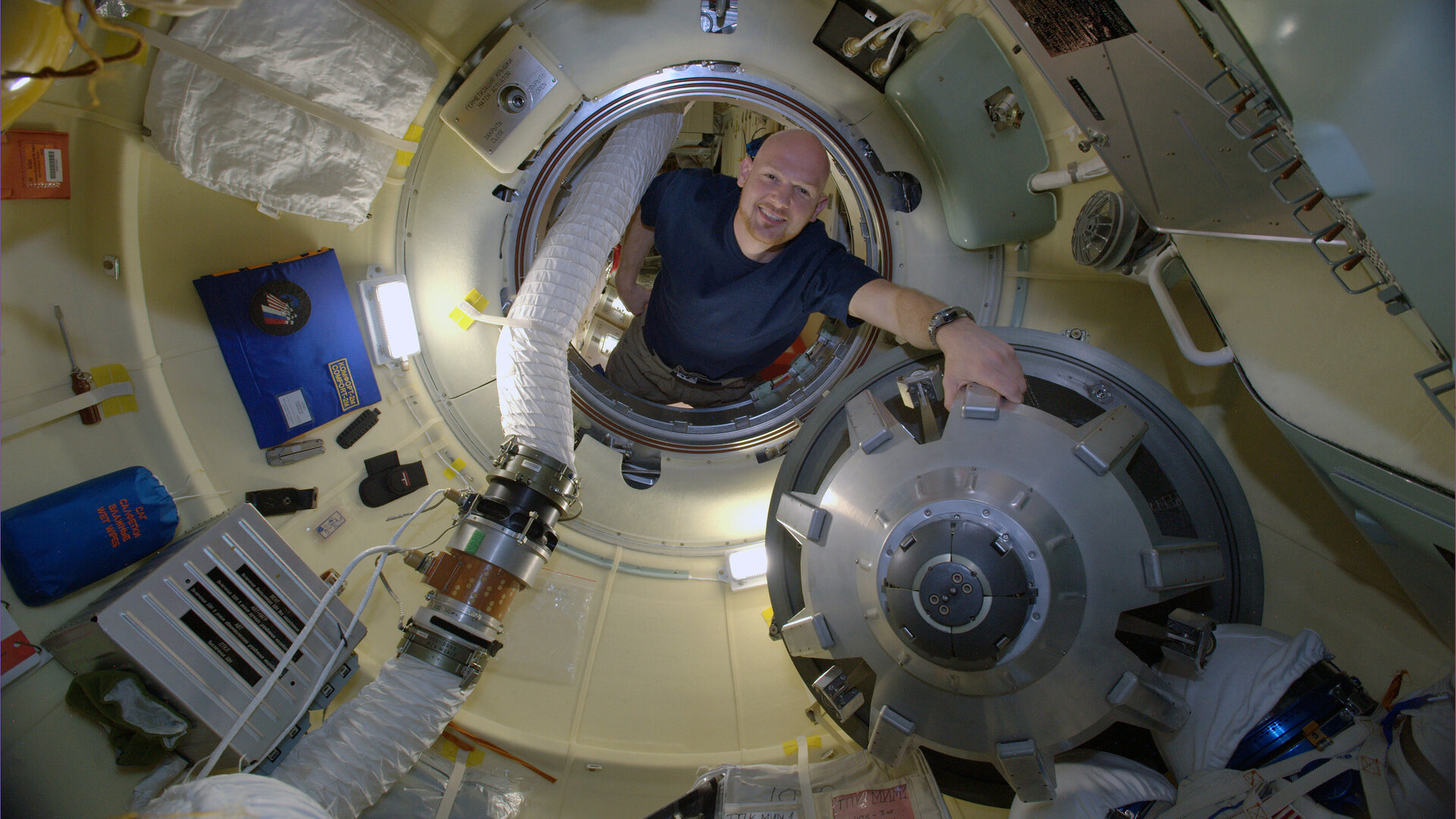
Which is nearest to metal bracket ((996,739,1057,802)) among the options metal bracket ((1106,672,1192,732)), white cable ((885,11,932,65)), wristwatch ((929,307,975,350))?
metal bracket ((1106,672,1192,732))

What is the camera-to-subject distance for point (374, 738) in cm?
152

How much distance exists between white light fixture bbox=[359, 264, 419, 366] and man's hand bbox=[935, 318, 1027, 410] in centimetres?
143

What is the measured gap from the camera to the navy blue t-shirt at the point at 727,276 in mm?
2168

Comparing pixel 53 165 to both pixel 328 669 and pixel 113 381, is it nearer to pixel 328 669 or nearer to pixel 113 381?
pixel 113 381

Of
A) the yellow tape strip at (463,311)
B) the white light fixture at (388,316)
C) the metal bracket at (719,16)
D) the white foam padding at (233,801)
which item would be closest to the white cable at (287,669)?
the white foam padding at (233,801)

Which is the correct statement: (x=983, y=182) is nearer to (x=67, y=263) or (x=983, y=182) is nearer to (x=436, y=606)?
(x=436, y=606)

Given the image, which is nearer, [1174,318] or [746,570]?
[1174,318]

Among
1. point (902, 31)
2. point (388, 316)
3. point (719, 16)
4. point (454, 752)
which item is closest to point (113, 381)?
point (388, 316)

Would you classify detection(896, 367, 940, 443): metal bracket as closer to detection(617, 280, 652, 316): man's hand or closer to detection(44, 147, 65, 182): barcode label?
detection(617, 280, 652, 316): man's hand

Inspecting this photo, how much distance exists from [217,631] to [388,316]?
2.85 ft

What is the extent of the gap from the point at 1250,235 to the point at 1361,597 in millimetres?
903

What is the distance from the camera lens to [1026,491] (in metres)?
1.45

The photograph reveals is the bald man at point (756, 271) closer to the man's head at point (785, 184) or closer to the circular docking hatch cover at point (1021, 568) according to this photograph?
the man's head at point (785, 184)

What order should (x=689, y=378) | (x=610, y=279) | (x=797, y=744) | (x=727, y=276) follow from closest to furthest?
(x=797, y=744) < (x=727, y=276) < (x=689, y=378) < (x=610, y=279)
